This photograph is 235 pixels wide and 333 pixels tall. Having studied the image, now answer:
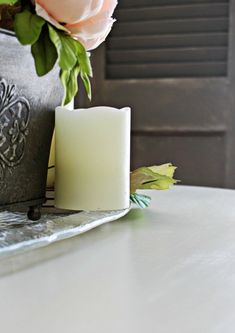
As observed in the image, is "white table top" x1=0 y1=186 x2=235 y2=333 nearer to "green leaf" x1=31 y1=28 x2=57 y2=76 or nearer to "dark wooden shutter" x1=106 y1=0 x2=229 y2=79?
"green leaf" x1=31 y1=28 x2=57 y2=76

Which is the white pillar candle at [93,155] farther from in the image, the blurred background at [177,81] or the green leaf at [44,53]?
the blurred background at [177,81]

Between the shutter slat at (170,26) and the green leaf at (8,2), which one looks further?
the shutter slat at (170,26)

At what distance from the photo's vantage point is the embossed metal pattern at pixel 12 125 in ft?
1.71

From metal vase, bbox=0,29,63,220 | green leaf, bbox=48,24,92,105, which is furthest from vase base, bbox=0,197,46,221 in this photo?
green leaf, bbox=48,24,92,105

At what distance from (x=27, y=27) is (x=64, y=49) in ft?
0.12

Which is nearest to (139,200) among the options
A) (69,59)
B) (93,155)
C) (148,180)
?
(148,180)

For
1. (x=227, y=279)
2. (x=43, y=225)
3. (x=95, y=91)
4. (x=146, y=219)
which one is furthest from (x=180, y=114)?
(x=227, y=279)

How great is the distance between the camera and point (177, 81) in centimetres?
187

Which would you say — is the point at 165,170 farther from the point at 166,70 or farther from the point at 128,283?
the point at 166,70

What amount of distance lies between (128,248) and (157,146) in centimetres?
139

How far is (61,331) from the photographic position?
302 mm

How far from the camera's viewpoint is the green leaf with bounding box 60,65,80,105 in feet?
1.81

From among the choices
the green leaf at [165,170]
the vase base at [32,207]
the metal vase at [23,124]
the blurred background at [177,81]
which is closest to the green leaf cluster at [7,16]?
the metal vase at [23,124]

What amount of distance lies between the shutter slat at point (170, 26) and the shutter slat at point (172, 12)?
15 millimetres
